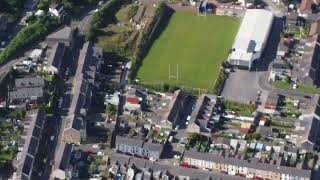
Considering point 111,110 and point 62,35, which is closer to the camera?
point 111,110

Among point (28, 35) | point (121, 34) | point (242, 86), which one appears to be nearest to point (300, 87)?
point (242, 86)

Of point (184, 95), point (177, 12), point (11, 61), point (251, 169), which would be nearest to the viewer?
point (251, 169)

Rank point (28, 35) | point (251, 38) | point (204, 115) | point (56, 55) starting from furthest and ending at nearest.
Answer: point (28, 35)
point (251, 38)
point (56, 55)
point (204, 115)

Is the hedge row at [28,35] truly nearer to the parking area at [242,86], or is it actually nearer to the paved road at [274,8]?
the parking area at [242,86]

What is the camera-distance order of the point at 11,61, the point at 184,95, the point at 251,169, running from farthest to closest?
the point at 11,61, the point at 184,95, the point at 251,169

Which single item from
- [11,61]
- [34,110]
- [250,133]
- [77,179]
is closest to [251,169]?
[250,133]

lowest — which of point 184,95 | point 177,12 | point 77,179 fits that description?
point 77,179

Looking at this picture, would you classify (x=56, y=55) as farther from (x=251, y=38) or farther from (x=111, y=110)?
(x=251, y=38)

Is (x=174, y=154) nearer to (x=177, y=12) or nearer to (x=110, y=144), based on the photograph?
(x=110, y=144)
